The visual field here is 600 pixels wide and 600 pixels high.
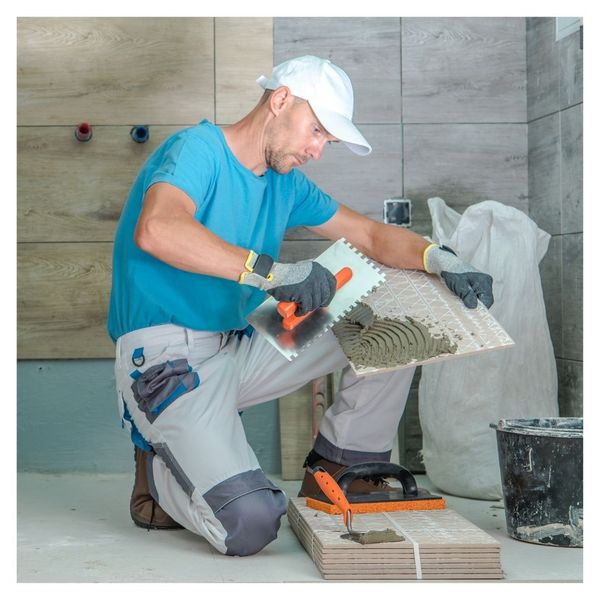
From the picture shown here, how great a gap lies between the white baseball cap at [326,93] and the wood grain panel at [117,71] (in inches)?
46.2

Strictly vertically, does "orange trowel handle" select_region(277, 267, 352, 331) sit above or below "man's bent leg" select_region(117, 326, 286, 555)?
above

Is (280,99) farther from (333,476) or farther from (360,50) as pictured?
(360,50)

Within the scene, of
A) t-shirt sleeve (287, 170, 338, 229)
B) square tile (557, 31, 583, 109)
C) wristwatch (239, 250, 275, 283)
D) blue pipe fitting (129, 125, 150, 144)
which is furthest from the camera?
blue pipe fitting (129, 125, 150, 144)

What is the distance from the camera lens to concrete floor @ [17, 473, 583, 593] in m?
2.13

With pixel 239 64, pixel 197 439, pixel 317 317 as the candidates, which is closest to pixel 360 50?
pixel 239 64

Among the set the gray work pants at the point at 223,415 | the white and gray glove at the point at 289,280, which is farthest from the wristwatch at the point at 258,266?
the gray work pants at the point at 223,415

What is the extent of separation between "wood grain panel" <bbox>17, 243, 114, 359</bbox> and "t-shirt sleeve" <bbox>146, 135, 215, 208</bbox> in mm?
1248

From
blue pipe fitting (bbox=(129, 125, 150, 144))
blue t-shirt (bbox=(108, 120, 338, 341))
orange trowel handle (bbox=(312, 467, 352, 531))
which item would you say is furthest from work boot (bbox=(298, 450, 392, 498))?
blue pipe fitting (bbox=(129, 125, 150, 144))

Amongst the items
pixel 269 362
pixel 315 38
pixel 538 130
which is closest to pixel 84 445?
pixel 269 362

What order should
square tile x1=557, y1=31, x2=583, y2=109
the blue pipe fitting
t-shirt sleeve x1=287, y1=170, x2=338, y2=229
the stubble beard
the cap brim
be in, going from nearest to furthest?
1. the cap brim
2. the stubble beard
3. t-shirt sleeve x1=287, y1=170, x2=338, y2=229
4. square tile x1=557, y1=31, x2=583, y2=109
5. the blue pipe fitting

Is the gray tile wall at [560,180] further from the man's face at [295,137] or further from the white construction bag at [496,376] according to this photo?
the man's face at [295,137]

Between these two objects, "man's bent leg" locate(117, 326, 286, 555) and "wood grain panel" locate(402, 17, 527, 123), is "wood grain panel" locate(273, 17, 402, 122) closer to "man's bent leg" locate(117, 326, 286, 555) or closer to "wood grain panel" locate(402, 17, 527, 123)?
"wood grain panel" locate(402, 17, 527, 123)

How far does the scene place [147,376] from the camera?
94.7 inches

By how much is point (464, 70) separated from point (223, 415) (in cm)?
189
